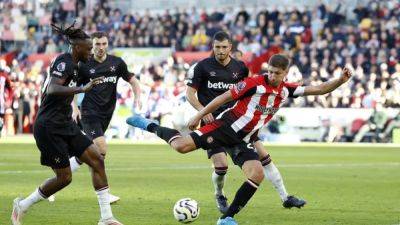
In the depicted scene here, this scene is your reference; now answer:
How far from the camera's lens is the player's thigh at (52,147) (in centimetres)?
1148

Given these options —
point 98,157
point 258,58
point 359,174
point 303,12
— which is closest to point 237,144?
point 98,157

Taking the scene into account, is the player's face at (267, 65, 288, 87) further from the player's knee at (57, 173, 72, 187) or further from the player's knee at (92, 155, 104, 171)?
the player's knee at (57, 173, 72, 187)

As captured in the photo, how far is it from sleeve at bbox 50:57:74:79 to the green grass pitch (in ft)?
6.07

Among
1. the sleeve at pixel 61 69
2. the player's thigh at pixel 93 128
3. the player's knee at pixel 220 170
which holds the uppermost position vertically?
the sleeve at pixel 61 69

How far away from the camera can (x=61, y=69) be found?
444 inches

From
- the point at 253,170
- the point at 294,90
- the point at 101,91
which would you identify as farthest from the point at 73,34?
the point at 101,91

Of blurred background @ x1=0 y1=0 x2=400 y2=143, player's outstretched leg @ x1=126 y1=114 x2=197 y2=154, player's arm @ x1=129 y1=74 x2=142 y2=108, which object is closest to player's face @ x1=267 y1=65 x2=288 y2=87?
player's outstretched leg @ x1=126 y1=114 x2=197 y2=154

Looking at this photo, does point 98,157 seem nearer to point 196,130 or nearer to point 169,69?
point 196,130

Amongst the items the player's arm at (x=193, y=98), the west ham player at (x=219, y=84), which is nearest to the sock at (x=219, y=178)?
the west ham player at (x=219, y=84)

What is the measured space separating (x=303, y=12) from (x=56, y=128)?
31223mm

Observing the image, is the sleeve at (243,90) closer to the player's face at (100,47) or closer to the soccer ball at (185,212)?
the soccer ball at (185,212)

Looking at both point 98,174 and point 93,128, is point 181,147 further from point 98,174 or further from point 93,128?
point 93,128

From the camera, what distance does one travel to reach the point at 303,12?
4197cm

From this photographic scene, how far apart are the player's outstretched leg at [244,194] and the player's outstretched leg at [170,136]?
28.5 inches
